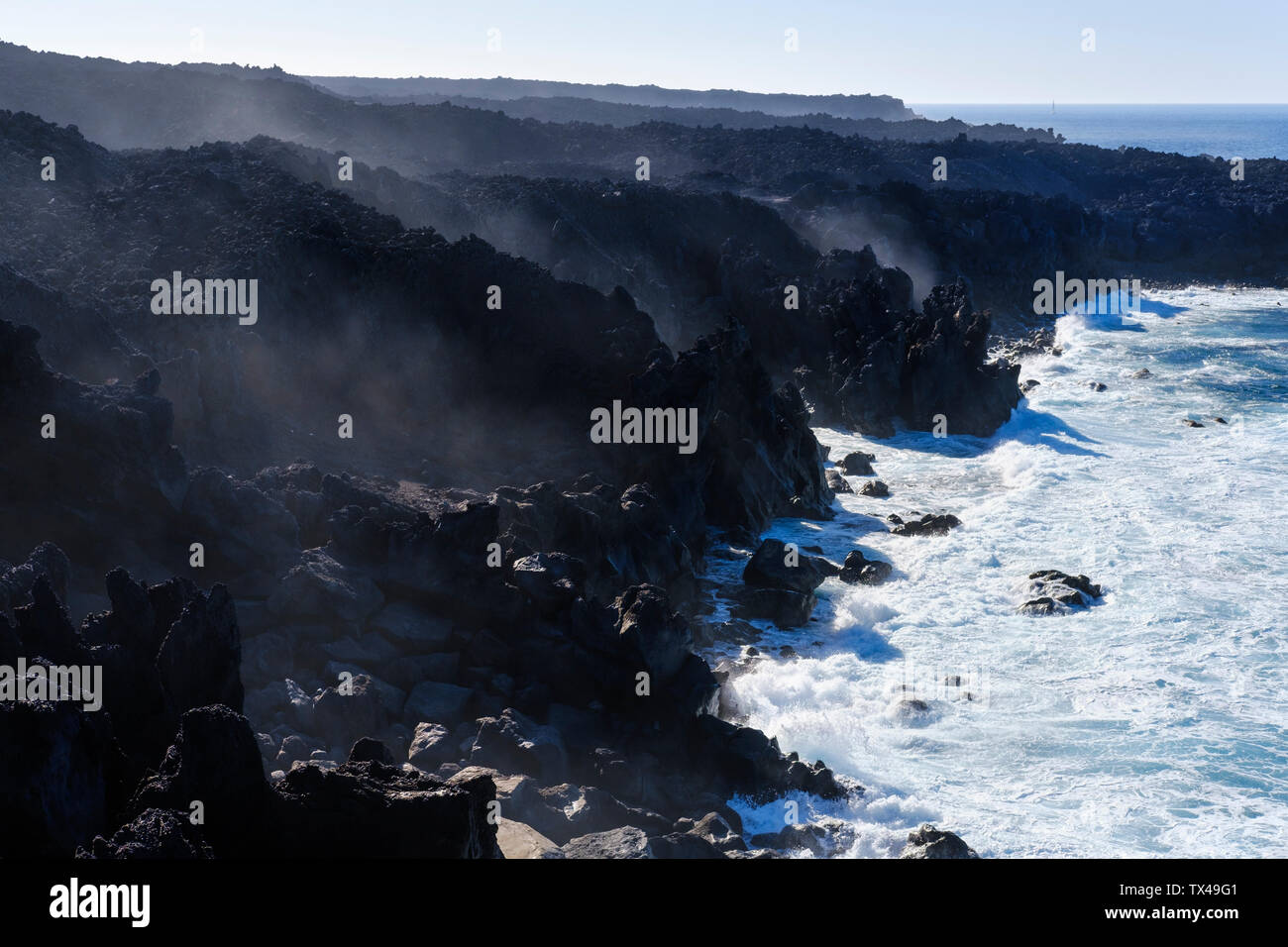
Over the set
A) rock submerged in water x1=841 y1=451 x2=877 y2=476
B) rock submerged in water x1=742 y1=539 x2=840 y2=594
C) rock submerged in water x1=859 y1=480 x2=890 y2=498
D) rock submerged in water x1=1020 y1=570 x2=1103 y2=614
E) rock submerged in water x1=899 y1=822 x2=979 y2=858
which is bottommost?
rock submerged in water x1=899 y1=822 x2=979 y2=858

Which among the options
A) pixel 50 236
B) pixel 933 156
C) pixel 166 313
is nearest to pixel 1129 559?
pixel 166 313

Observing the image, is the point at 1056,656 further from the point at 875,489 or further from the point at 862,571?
the point at 875,489

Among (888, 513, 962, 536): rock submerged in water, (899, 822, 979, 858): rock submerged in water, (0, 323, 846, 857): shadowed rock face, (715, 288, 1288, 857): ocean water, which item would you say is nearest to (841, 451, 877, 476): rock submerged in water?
(715, 288, 1288, 857): ocean water

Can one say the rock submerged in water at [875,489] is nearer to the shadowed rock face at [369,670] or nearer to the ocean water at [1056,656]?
the ocean water at [1056,656]

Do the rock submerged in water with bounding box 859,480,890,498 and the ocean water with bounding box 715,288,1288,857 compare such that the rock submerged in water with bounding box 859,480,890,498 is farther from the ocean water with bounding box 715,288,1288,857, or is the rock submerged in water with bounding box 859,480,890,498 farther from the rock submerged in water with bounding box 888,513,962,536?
the rock submerged in water with bounding box 888,513,962,536

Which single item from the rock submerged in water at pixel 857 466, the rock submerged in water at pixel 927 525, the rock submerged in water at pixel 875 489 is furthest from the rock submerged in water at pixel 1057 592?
the rock submerged in water at pixel 857 466

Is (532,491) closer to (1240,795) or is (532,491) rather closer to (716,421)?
(716,421)

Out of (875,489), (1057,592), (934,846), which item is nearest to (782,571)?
(1057,592)
